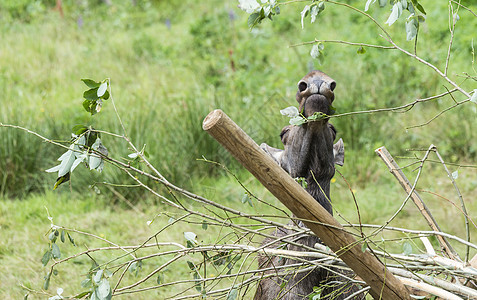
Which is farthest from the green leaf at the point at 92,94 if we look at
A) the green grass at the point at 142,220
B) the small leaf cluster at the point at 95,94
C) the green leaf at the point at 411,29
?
the green grass at the point at 142,220

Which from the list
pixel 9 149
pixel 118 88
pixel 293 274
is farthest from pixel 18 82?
pixel 293 274

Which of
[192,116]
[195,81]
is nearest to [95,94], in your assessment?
[192,116]

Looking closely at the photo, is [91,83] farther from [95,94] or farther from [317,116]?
[317,116]

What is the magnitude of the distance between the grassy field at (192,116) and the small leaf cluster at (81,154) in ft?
2.10

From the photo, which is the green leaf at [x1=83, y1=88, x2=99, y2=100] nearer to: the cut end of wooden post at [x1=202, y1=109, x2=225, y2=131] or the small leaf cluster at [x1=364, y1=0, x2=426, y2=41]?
the cut end of wooden post at [x1=202, y1=109, x2=225, y2=131]

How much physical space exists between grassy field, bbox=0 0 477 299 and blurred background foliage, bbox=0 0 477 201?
0.02 m

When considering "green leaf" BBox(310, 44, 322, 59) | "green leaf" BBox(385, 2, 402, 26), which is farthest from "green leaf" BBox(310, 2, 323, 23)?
"green leaf" BBox(385, 2, 402, 26)

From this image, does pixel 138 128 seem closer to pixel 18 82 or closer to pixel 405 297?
pixel 18 82

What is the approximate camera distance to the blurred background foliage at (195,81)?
6539 millimetres

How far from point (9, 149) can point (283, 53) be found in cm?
489

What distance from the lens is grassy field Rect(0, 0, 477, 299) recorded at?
5.51 meters

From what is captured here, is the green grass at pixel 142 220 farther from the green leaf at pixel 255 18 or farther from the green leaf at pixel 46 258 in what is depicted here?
the green leaf at pixel 255 18

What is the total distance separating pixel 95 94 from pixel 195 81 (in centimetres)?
601

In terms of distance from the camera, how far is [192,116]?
21.5 ft
